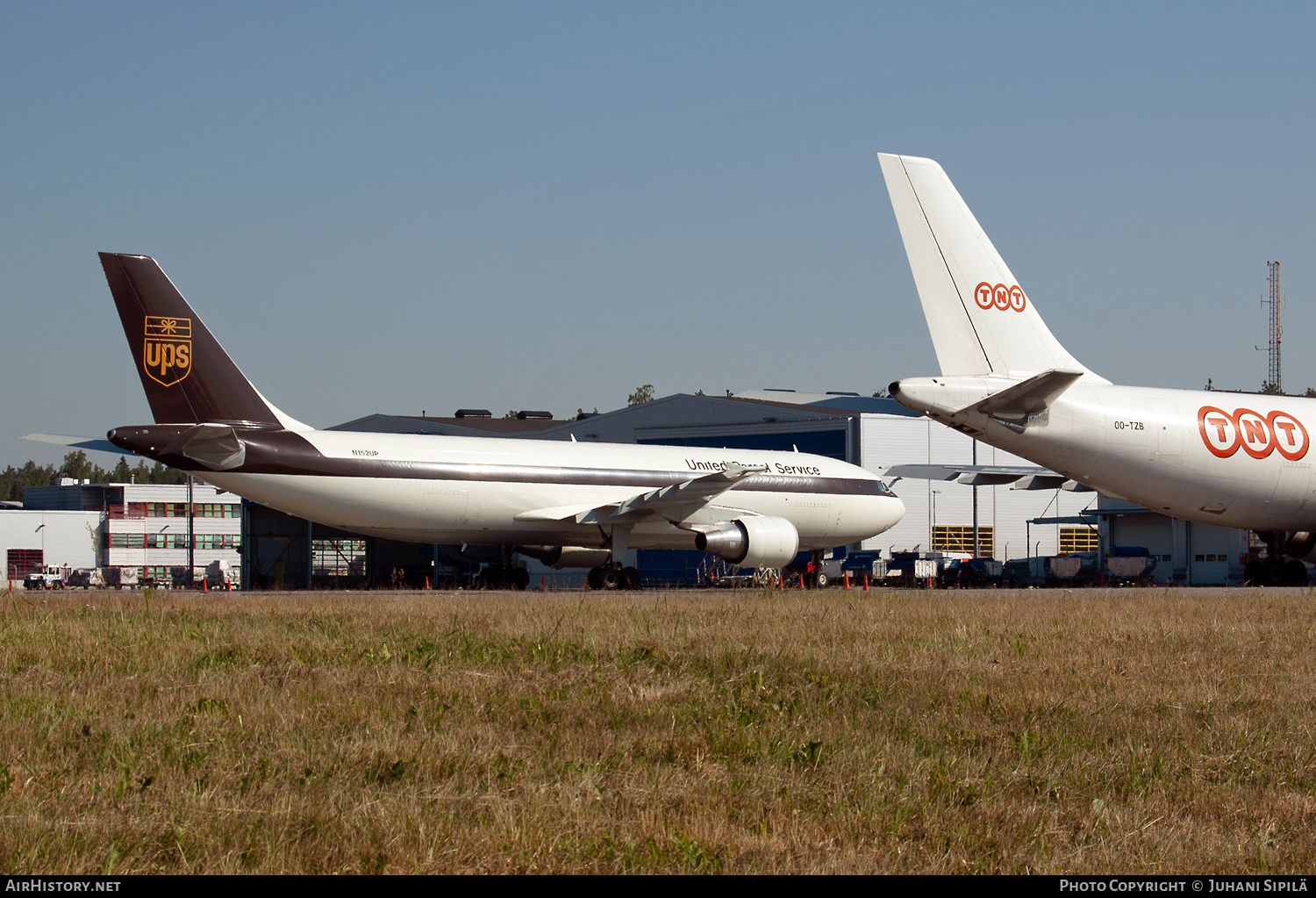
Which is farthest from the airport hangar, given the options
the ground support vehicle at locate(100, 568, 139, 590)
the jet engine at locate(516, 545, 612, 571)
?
the ground support vehicle at locate(100, 568, 139, 590)

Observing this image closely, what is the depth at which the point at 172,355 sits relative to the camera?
26.9 m

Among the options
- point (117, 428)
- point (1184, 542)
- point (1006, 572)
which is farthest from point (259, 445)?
point (1184, 542)

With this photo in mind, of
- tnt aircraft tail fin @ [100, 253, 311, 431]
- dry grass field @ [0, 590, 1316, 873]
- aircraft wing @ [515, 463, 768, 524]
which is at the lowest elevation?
dry grass field @ [0, 590, 1316, 873]

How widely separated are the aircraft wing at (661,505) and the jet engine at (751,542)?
1.09 metres

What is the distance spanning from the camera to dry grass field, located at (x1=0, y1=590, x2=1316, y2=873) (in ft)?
18.2

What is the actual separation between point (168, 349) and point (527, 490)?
9.44 meters

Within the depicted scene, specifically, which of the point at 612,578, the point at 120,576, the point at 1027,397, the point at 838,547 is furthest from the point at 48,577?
the point at 1027,397

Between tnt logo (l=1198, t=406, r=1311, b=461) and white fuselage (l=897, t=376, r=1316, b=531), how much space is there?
1.0 inches

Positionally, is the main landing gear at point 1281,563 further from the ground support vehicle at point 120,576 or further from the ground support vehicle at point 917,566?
the ground support vehicle at point 120,576

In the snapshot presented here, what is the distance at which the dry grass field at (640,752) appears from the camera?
5.54 metres

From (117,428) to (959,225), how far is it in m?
17.6

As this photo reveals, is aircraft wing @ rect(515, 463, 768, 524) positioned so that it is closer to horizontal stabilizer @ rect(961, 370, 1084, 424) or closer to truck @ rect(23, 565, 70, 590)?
horizontal stabilizer @ rect(961, 370, 1084, 424)

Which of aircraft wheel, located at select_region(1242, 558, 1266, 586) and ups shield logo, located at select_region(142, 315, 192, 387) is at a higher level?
ups shield logo, located at select_region(142, 315, 192, 387)
